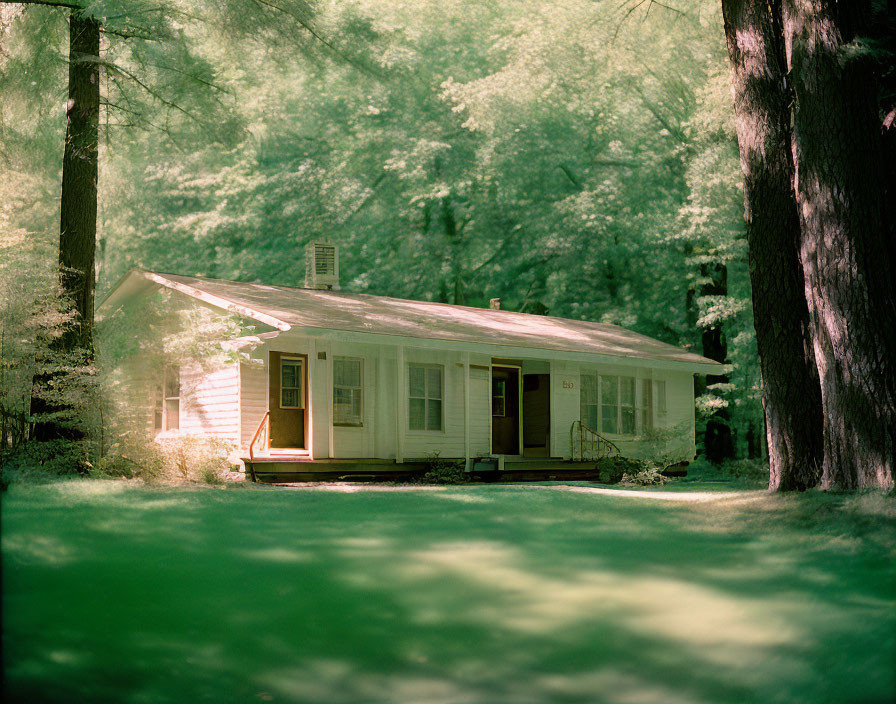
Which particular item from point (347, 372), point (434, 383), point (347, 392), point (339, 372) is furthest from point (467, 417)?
point (339, 372)

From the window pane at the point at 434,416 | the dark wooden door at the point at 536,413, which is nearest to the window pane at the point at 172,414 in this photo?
the window pane at the point at 434,416

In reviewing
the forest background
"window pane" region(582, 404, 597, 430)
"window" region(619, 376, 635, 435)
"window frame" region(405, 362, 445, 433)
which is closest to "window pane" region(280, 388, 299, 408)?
"window frame" region(405, 362, 445, 433)

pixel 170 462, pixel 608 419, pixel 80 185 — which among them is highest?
pixel 80 185

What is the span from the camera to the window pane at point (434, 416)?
1966 cm

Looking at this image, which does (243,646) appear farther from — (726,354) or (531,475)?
(726,354)

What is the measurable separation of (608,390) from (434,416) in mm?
5448

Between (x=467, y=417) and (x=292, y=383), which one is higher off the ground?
(x=292, y=383)

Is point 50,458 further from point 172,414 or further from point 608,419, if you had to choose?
point 608,419

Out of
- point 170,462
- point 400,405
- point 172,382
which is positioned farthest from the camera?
point 172,382

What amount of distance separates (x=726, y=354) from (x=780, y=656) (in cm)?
2542

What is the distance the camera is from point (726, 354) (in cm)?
2938

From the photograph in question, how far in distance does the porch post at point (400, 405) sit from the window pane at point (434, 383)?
128 cm

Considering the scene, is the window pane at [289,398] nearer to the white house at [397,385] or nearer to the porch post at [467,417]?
the white house at [397,385]

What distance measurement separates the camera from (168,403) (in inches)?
792
